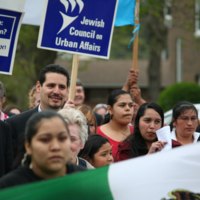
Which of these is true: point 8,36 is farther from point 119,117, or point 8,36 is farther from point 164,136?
point 164,136

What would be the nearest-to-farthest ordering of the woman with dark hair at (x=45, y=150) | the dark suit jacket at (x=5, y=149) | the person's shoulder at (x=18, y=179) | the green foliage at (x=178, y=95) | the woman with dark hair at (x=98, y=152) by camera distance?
the woman with dark hair at (x=45, y=150)
the person's shoulder at (x=18, y=179)
the dark suit jacket at (x=5, y=149)
the woman with dark hair at (x=98, y=152)
the green foliage at (x=178, y=95)

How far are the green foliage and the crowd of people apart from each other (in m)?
9.93

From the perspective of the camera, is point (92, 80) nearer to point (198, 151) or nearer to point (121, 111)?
point (121, 111)

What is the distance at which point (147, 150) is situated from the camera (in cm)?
816

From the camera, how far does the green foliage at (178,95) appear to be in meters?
21.4

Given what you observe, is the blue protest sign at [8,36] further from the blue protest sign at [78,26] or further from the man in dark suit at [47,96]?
the man in dark suit at [47,96]

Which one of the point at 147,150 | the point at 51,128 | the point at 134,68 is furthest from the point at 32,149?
the point at 134,68

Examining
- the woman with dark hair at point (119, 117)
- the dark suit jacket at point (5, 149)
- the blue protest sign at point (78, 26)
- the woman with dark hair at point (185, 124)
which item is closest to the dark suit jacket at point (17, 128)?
Result: the dark suit jacket at point (5, 149)

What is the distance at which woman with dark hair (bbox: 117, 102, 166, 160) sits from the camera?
8.12 metres

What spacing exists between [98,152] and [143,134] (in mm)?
1207

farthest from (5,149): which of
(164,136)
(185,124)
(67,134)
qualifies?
(185,124)

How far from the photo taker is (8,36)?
854 centimetres

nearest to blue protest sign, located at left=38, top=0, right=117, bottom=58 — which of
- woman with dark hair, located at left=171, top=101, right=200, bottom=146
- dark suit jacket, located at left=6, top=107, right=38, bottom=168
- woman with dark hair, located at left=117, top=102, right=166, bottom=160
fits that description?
woman with dark hair, located at left=117, top=102, right=166, bottom=160

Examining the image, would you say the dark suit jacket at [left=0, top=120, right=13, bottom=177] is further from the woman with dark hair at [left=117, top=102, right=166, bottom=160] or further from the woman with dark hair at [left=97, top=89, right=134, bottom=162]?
the woman with dark hair at [left=97, top=89, right=134, bottom=162]
